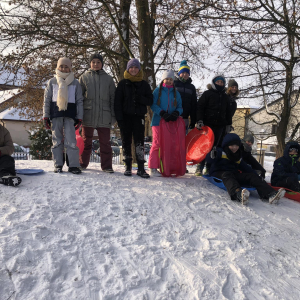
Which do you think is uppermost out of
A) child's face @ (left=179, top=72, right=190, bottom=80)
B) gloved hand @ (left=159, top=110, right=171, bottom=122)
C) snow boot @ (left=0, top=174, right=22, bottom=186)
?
child's face @ (left=179, top=72, right=190, bottom=80)

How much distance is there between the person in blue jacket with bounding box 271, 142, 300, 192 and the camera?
4797 millimetres

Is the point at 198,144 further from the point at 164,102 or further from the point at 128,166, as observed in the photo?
the point at 128,166

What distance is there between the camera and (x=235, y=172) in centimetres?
459

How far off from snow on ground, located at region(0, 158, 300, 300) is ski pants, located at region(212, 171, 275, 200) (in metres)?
0.20

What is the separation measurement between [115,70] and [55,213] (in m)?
9.91

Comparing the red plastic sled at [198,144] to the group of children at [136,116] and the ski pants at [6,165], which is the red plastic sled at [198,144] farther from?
the ski pants at [6,165]

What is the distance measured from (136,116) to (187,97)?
1254 mm

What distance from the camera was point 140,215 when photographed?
3.25 meters

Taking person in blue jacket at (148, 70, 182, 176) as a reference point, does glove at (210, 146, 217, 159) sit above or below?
below

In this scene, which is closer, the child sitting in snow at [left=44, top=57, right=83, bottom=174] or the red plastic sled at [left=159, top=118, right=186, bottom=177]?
the child sitting in snow at [left=44, top=57, right=83, bottom=174]

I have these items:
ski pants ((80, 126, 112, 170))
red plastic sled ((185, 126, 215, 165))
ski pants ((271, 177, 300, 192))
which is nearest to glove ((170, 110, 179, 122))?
red plastic sled ((185, 126, 215, 165))

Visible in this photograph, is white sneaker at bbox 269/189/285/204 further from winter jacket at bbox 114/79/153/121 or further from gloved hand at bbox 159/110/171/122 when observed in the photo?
winter jacket at bbox 114/79/153/121

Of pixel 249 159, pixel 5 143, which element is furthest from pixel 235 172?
pixel 5 143

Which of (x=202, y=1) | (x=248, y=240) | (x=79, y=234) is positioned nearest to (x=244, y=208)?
(x=248, y=240)
